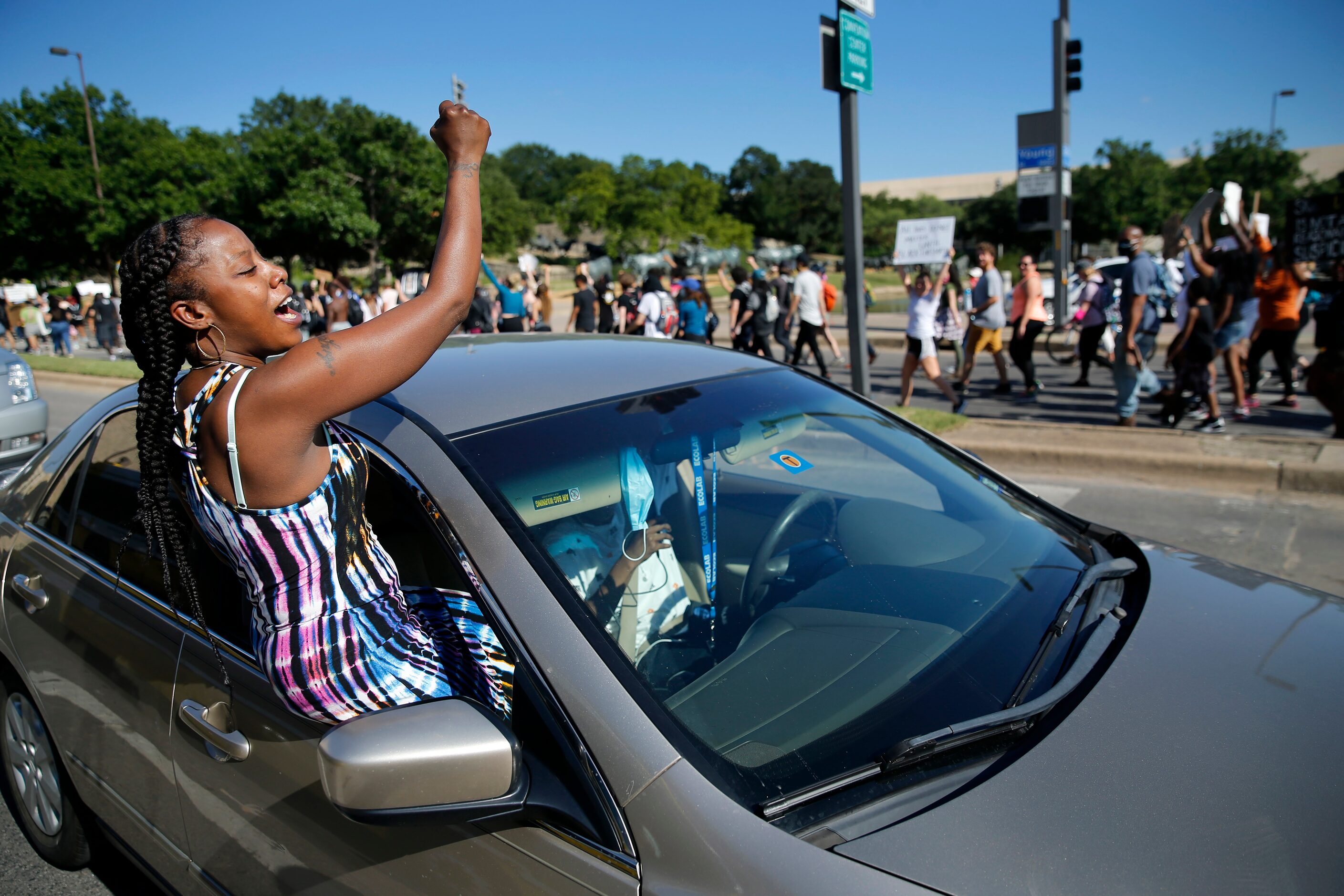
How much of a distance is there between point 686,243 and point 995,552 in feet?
171

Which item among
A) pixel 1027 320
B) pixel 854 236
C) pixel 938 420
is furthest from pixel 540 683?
pixel 1027 320

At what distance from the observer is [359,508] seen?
64.6 inches

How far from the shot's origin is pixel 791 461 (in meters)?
2.66

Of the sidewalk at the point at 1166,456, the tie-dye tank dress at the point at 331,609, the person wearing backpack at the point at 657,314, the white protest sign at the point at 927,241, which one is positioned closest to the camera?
the tie-dye tank dress at the point at 331,609

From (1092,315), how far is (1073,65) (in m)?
6.29

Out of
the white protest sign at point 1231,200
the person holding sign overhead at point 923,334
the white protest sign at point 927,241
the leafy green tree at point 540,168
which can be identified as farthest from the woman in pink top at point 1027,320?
the leafy green tree at point 540,168

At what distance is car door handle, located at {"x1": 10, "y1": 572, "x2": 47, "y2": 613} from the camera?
2.38 m

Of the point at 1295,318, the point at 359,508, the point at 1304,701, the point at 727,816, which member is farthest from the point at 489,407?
the point at 1295,318

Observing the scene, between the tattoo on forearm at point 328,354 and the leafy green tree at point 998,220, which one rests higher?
the leafy green tree at point 998,220

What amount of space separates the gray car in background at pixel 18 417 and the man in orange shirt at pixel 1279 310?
10.6 metres

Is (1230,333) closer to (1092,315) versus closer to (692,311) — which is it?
(1092,315)

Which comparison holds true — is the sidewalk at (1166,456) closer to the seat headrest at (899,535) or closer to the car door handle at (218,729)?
the seat headrest at (899,535)

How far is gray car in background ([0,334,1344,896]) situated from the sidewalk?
422 centimetres

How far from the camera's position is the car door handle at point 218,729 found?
1.72 metres
